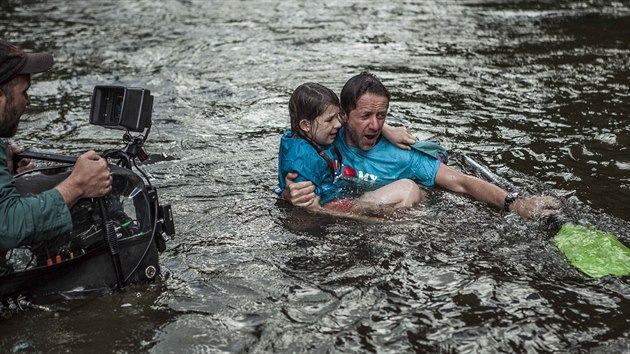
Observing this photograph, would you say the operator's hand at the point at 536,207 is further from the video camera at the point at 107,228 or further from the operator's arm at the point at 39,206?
the operator's arm at the point at 39,206

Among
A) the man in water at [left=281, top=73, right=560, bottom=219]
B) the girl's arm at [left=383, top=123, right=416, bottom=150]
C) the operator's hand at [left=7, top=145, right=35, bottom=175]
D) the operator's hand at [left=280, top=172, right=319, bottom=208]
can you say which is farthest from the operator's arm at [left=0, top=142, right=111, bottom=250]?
the girl's arm at [left=383, top=123, right=416, bottom=150]

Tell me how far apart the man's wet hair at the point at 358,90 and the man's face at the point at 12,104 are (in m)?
2.59

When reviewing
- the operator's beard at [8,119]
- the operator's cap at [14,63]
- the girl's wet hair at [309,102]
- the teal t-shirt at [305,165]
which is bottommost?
the teal t-shirt at [305,165]

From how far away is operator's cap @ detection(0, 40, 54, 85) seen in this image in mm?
4699

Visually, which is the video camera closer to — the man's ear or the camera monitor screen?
the camera monitor screen

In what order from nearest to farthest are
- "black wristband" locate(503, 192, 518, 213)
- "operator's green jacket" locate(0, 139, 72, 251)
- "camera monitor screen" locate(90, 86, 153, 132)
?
"operator's green jacket" locate(0, 139, 72, 251)
"camera monitor screen" locate(90, 86, 153, 132)
"black wristband" locate(503, 192, 518, 213)

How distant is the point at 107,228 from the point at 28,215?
1.62ft

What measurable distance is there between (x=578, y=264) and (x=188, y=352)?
2.59 metres

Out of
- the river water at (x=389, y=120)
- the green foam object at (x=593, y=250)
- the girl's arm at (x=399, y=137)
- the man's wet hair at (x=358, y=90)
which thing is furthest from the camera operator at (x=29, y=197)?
the green foam object at (x=593, y=250)

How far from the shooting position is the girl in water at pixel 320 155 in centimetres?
632

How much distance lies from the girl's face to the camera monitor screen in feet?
5.49

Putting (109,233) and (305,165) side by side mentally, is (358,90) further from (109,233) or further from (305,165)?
(109,233)

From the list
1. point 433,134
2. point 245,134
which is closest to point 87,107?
point 245,134

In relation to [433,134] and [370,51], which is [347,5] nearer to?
[370,51]
